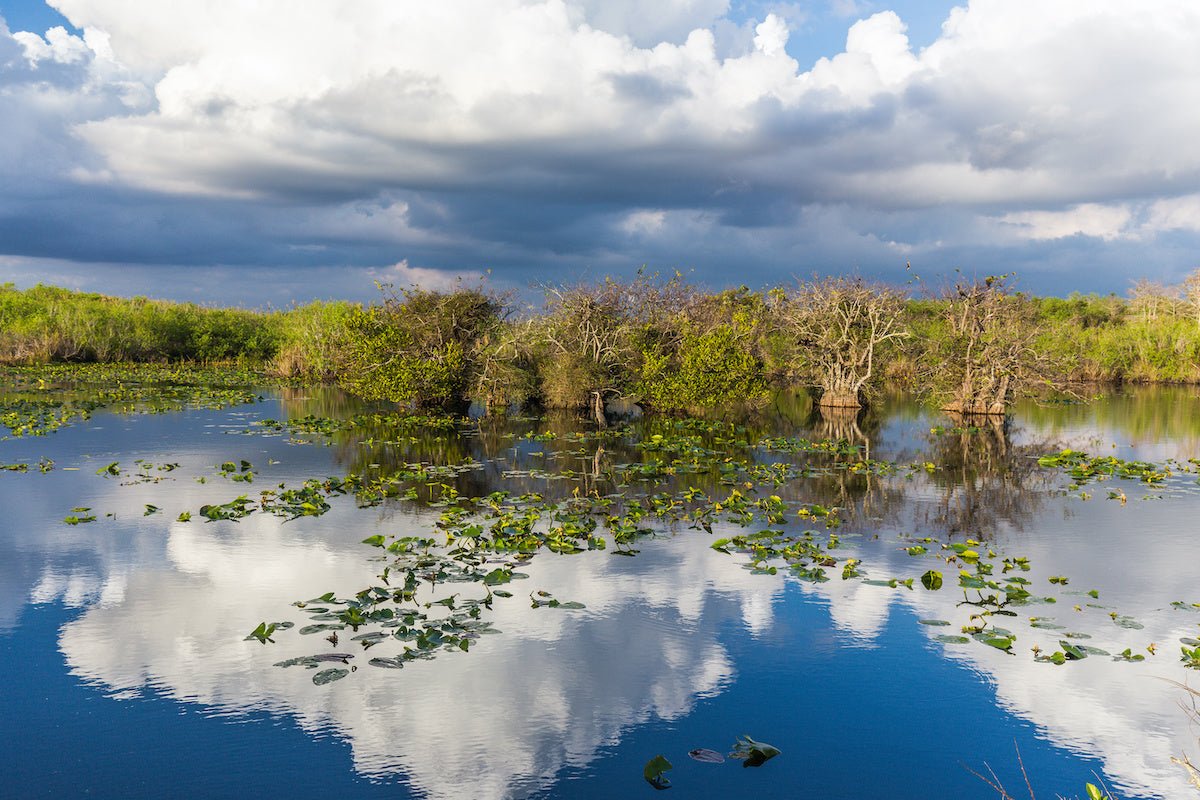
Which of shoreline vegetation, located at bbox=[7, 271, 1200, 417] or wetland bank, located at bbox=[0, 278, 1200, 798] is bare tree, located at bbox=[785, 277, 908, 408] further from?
wetland bank, located at bbox=[0, 278, 1200, 798]

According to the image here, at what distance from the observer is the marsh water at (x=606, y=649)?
7719mm

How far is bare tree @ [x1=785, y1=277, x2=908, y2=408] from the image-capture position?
40656 mm

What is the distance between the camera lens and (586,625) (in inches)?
437

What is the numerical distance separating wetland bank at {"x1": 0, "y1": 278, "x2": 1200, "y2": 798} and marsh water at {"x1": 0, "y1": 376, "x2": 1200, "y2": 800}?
0.15ft

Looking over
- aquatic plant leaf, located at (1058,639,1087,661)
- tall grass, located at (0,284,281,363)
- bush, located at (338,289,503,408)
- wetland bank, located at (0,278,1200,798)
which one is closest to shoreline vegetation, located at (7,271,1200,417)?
bush, located at (338,289,503,408)

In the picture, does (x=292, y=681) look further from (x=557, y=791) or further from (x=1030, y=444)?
(x=1030, y=444)

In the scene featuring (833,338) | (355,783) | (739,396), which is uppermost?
(833,338)

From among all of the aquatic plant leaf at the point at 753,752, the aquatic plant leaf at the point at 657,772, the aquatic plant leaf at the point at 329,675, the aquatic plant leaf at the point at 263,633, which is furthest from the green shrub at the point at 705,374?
the aquatic plant leaf at the point at 657,772

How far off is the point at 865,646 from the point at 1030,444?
77.7 ft

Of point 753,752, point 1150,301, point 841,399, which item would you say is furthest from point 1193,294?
point 753,752

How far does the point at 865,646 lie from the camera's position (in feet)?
34.9

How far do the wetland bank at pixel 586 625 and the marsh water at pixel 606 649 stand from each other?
1.8 inches

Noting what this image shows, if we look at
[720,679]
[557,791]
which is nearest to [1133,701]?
[720,679]

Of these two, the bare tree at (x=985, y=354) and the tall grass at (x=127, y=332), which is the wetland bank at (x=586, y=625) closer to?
the bare tree at (x=985, y=354)
